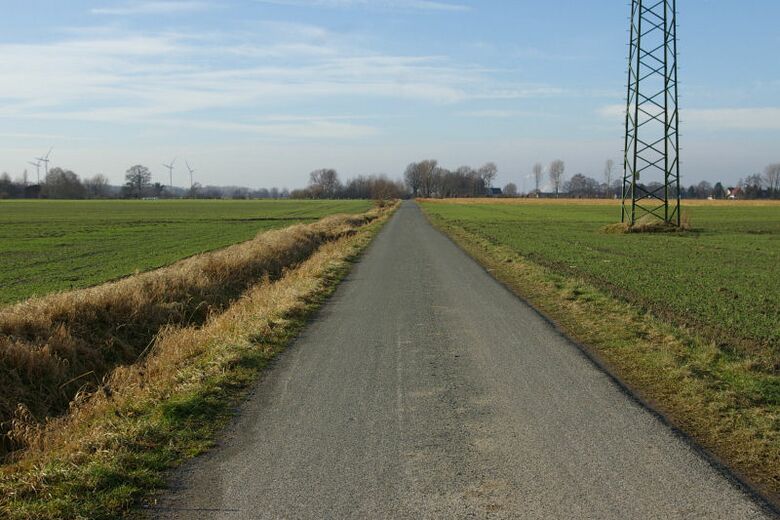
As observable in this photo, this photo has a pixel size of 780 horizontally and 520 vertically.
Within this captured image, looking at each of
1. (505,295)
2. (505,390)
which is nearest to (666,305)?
(505,295)

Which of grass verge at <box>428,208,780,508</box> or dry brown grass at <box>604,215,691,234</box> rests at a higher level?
dry brown grass at <box>604,215,691,234</box>

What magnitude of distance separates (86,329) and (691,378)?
10.8m

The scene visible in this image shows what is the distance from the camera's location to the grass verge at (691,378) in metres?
5.82

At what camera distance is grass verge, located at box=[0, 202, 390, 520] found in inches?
191

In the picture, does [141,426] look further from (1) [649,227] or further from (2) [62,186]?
(2) [62,186]

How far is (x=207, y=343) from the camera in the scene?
35.2 feet

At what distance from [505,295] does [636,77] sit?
1180 inches

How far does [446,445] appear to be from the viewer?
19.2 ft

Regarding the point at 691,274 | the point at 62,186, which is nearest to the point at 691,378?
the point at 691,274

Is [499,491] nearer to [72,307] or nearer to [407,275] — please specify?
[72,307]

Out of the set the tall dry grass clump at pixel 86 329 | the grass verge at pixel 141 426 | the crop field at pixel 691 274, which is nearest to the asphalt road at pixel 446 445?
the grass verge at pixel 141 426

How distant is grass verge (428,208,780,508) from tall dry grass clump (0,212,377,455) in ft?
25.2

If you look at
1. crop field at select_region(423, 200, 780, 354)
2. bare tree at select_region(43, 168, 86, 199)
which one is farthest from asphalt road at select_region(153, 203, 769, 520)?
bare tree at select_region(43, 168, 86, 199)

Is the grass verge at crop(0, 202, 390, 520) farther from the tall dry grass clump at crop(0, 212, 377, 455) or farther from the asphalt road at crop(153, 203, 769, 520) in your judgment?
the tall dry grass clump at crop(0, 212, 377, 455)
